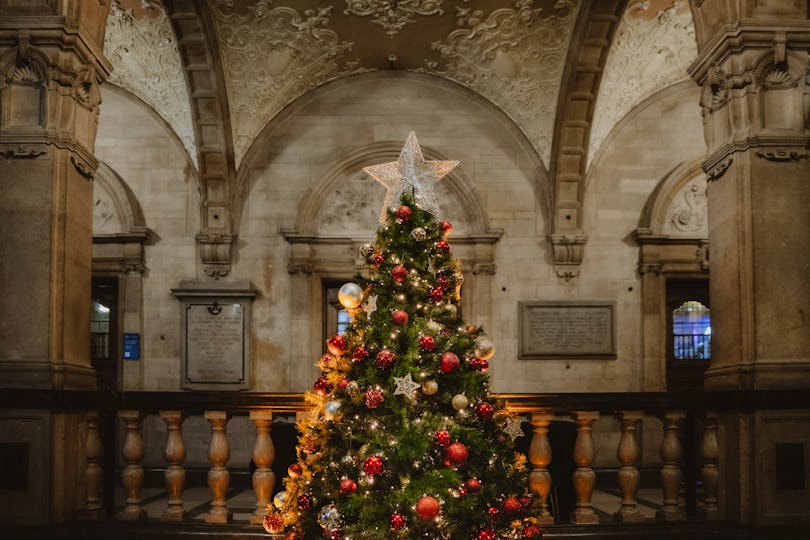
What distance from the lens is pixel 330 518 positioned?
14.5 feet

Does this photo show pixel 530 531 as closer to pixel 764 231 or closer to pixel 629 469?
pixel 629 469

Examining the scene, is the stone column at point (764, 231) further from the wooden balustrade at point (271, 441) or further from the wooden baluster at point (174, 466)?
the wooden baluster at point (174, 466)

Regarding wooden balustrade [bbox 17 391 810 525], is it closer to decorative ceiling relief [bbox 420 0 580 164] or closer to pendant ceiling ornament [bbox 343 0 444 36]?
decorative ceiling relief [bbox 420 0 580 164]

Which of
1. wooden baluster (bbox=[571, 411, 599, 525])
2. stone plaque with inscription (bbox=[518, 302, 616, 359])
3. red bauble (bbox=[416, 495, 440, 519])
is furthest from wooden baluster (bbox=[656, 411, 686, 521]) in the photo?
stone plaque with inscription (bbox=[518, 302, 616, 359])

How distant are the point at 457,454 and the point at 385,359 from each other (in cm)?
66

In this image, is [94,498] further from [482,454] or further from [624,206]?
[624,206]

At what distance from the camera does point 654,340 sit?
35.4ft

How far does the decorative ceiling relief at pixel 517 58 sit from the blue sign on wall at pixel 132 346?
17.3 feet

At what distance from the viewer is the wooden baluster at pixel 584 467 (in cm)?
546

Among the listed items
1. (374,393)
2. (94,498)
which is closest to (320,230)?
(94,498)

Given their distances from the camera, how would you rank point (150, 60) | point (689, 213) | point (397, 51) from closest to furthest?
point (150, 60)
point (397, 51)
point (689, 213)

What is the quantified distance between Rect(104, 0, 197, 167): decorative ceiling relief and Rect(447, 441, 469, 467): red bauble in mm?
6983

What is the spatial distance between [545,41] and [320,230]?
3.82m

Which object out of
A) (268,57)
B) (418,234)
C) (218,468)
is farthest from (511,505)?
(268,57)
